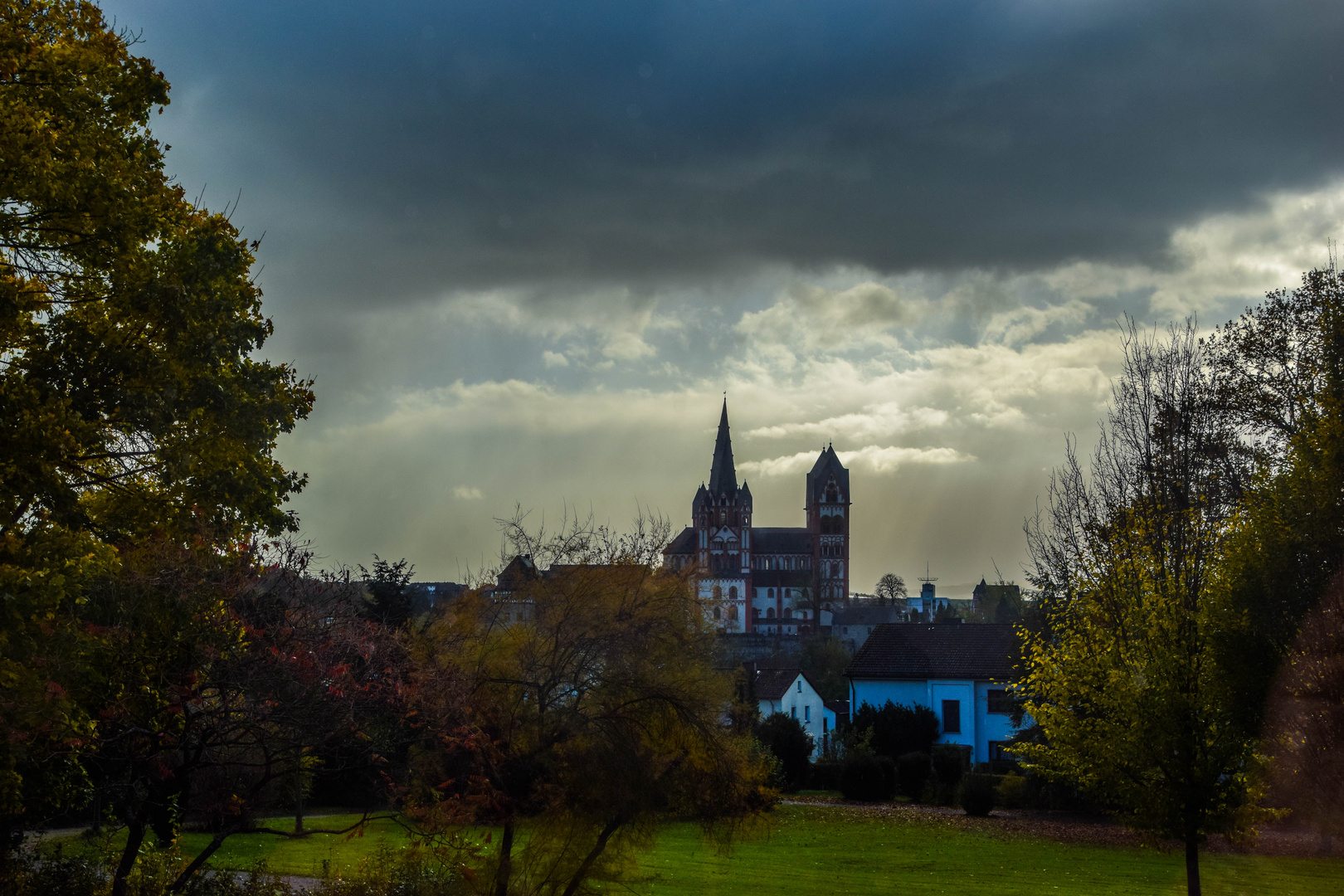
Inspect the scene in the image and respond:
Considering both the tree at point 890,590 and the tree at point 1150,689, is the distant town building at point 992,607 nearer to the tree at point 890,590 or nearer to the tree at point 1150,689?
the tree at point 890,590

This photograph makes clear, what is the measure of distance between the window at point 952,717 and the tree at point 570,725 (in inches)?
1254

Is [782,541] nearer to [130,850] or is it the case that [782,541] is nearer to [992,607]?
[992,607]

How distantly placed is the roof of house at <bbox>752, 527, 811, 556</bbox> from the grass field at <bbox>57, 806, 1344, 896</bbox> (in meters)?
119

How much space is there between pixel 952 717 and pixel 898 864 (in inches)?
930

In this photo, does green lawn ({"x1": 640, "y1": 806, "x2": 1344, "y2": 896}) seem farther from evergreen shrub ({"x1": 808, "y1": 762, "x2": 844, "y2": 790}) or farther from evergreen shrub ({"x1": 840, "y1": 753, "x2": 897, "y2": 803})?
evergreen shrub ({"x1": 808, "y1": 762, "x2": 844, "y2": 790})

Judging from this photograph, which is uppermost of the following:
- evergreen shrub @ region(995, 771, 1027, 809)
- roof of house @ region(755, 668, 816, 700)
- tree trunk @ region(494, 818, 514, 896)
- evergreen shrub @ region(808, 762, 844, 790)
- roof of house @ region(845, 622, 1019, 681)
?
roof of house @ region(845, 622, 1019, 681)

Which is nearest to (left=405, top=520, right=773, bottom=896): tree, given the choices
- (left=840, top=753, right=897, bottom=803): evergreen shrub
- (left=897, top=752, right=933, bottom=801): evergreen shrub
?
(left=840, top=753, right=897, bottom=803): evergreen shrub

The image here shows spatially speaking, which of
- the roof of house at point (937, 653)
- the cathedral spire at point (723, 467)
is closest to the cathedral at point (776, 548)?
the cathedral spire at point (723, 467)

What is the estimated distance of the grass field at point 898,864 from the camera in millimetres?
18797

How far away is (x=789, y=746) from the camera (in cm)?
4181

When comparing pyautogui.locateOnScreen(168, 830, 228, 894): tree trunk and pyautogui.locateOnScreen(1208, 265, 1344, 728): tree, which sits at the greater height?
pyautogui.locateOnScreen(1208, 265, 1344, 728): tree

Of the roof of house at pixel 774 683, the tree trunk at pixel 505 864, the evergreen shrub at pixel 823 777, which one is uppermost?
the roof of house at pixel 774 683

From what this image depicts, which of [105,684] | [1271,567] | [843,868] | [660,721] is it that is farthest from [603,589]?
[843,868]

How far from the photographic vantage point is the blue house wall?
1743 inches
